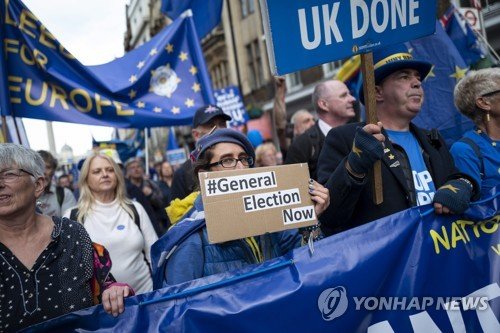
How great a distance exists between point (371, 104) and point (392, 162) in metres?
0.40

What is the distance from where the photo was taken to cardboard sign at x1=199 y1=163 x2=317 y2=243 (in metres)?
2.16

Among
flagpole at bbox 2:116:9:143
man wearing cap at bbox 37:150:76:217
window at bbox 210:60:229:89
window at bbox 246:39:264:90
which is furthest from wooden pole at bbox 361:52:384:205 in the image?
window at bbox 210:60:229:89

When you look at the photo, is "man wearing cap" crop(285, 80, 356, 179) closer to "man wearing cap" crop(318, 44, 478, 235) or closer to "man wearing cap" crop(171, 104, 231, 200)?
"man wearing cap" crop(171, 104, 231, 200)

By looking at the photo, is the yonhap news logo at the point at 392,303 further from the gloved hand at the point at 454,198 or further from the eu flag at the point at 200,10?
the eu flag at the point at 200,10

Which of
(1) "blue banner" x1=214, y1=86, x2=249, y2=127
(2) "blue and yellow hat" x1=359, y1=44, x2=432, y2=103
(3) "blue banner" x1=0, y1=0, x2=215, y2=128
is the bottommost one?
(2) "blue and yellow hat" x1=359, y1=44, x2=432, y2=103

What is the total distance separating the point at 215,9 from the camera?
21.4 ft

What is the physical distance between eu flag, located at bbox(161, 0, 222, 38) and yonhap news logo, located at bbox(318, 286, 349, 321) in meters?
4.76

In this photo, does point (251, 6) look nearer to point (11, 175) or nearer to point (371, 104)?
point (371, 104)

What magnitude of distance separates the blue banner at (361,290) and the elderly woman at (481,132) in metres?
0.28

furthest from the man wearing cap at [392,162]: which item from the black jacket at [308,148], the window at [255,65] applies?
the window at [255,65]

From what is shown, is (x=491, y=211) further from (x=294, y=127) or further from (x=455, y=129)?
(x=294, y=127)

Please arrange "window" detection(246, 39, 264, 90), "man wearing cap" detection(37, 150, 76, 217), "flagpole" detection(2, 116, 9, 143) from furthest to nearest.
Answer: "window" detection(246, 39, 264, 90) → "man wearing cap" detection(37, 150, 76, 217) → "flagpole" detection(2, 116, 9, 143)

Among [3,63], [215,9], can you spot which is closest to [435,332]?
[3,63]

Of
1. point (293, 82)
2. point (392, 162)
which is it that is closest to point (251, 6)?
point (293, 82)
